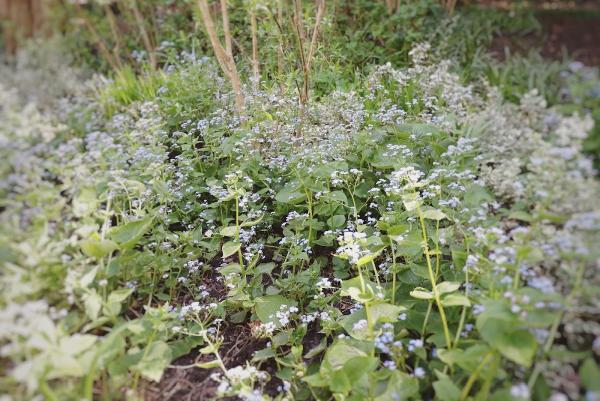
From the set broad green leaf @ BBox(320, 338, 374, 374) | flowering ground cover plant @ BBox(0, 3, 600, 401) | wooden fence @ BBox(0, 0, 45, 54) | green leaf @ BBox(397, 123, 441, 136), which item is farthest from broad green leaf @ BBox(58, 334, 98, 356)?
wooden fence @ BBox(0, 0, 45, 54)

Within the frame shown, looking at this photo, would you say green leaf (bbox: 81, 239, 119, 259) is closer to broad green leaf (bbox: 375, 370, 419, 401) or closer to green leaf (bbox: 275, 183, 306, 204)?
green leaf (bbox: 275, 183, 306, 204)

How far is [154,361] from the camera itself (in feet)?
5.97

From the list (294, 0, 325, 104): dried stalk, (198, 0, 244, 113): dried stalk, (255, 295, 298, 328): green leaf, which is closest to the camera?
(255, 295, 298, 328): green leaf

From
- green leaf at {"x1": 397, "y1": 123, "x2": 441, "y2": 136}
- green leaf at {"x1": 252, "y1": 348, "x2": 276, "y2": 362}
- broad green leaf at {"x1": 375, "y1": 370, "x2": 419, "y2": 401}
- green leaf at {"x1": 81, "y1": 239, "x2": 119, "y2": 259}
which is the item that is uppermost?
green leaf at {"x1": 81, "y1": 239, "x2": 119, "y2": 259}

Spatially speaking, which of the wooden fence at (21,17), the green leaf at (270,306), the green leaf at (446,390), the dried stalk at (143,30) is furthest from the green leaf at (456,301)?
the wooden fence at (21,17)

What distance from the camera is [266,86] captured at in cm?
317

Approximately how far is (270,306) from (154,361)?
1.92 feet

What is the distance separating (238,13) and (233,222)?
6.26 ft

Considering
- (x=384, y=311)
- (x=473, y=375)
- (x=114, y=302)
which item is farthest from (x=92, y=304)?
(x=473, y=375)

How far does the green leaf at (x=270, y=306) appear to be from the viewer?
7.22ft

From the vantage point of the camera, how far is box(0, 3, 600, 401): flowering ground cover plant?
158 cm

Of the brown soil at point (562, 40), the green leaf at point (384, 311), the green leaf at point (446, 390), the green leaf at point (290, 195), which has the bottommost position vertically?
the brown soil at point (562, 40)

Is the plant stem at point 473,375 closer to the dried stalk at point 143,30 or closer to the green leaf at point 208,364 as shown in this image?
the green leaf at point 208,364

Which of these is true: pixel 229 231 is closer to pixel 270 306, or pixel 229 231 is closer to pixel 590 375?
pixel 270 306
